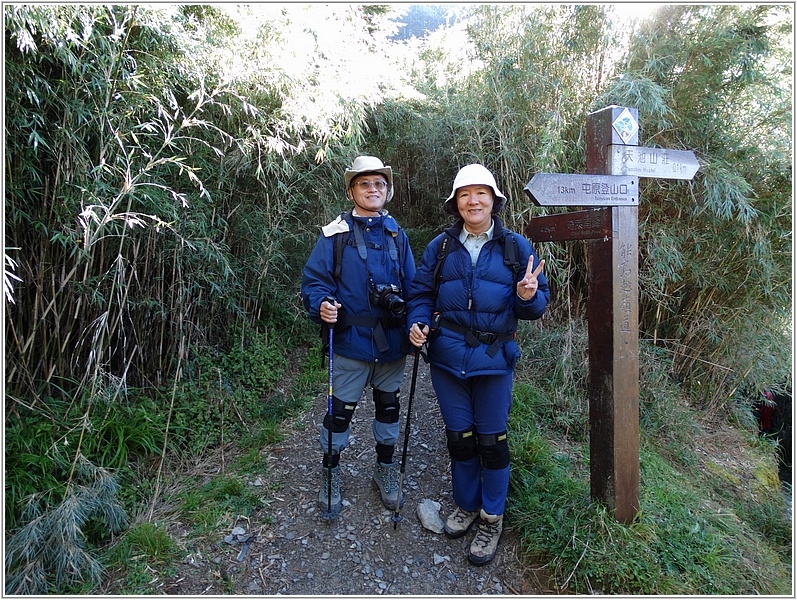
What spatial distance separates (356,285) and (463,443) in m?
1.01

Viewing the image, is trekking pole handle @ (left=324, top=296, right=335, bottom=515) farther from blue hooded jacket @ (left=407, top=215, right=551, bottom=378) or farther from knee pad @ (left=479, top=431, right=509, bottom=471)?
knee pad @ (left=479, top=431, right=509, bottom=471)

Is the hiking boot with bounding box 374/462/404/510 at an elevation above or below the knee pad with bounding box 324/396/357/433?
below

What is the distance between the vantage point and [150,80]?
2416 millimetres

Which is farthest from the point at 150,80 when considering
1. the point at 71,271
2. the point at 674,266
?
the point at 674,266

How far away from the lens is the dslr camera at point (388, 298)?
2205 mm

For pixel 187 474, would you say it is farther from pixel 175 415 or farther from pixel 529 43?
pixel 529 43

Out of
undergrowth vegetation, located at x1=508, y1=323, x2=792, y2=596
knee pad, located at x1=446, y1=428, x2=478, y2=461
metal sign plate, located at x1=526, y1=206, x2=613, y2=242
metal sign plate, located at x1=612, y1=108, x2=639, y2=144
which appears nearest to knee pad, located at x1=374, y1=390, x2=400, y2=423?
knee pad, located at x1=446, y1=428, x2=478, y2=461

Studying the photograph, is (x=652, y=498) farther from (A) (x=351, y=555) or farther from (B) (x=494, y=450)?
(A) (x=351, y=555)

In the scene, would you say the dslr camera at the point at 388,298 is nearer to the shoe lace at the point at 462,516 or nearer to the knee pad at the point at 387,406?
the knee pad at the point at 387,406

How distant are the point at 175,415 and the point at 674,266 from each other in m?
4.29

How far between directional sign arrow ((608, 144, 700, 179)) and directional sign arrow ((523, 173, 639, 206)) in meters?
0.06

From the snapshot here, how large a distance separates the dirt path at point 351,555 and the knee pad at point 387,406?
2.03ft

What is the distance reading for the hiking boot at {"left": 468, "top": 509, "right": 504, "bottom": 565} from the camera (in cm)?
224

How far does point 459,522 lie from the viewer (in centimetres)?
242
